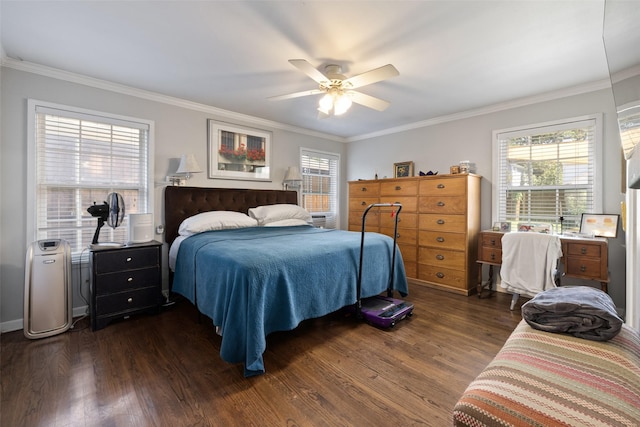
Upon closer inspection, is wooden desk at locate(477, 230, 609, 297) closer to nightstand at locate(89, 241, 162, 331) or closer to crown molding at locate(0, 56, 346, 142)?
crown molding at locate(0, 56, 346, 142)

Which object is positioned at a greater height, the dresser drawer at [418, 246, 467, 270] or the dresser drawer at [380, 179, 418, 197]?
the dresser drawer at [380, 179, 418, 197]

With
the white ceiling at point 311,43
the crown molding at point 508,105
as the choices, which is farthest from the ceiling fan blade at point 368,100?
the crown molding at point 508,105

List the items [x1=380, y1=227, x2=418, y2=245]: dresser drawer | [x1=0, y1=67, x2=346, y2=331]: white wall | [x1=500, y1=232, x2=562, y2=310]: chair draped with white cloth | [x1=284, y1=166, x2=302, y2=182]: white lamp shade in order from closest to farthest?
[x1=0, y1=67, x2=346, y2=331]: white wall, [x1=500, y1=232, x2=562, y2=310]: chair draped with white cloth, [x1=380, y1=227, x2=418, y2=245]: dresser drawer, [x1=284, y1=166, x2=302, y2=182]: white lamp shade

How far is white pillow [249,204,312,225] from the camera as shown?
3846mm

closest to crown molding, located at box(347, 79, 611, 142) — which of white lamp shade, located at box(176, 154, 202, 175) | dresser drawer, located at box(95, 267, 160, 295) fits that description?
white lamp shade, located at box(176, 154, 202, 175)

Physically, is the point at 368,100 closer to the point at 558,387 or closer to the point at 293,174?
the point at 293,174

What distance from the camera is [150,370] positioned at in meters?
1.94

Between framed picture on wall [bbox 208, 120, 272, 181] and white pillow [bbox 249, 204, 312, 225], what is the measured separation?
0.60 meters

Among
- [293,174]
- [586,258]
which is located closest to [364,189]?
[293,174]

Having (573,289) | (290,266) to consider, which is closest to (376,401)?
(290,266)

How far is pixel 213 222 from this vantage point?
10.7 feet

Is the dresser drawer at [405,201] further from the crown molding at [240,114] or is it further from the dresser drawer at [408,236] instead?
the crown molding at [240,114]

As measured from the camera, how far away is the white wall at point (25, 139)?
8.29 ft

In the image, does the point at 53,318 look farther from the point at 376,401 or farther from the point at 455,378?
the point at 455,378
